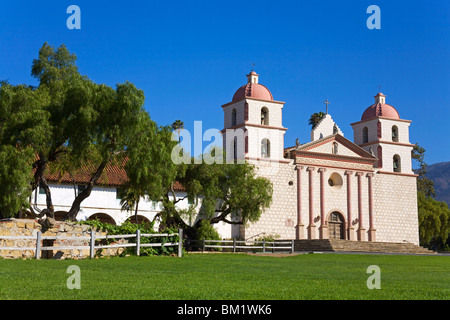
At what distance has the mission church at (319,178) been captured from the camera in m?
47.3

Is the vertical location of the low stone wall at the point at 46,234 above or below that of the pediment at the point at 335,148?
below

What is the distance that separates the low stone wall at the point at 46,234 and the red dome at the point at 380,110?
37.3 metres

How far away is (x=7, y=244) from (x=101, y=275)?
32.1 ft

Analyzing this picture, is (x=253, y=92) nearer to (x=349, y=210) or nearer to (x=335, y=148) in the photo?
(x=335, y=148)

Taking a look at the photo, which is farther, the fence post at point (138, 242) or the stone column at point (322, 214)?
the stone column at point (322, 214)

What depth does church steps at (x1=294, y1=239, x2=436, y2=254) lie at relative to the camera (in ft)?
149

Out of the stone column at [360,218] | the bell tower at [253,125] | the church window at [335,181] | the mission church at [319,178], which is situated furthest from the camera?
the church window at [335,181]

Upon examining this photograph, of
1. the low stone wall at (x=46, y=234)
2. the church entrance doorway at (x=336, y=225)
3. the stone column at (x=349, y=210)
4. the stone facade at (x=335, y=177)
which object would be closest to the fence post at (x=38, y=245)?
the low stone wall at (x=46, y=234)

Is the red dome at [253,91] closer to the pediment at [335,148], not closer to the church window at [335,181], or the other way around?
the pediment at [335,148]

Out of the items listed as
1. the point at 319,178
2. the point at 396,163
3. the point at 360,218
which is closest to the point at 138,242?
the point at 319,178

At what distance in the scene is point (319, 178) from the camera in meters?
50.5

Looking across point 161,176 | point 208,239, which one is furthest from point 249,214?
point 161,176

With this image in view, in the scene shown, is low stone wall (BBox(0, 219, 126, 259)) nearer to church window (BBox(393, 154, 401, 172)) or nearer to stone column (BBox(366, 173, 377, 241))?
stone column (BBox(366, 173, 377, 241))
